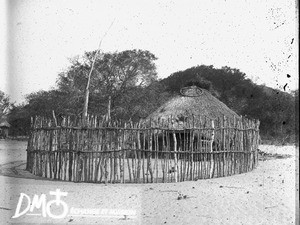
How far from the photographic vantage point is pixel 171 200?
5566 millimetres

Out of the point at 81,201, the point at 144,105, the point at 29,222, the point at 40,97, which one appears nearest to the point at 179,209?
the point at 81,201

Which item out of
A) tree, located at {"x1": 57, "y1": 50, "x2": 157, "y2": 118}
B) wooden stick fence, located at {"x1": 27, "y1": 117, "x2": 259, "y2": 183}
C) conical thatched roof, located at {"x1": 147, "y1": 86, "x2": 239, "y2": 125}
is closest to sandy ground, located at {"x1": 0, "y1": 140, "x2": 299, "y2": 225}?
wooden stick fence, located at {"x1": 27, "y1": 117, "x2": 259, "y2": 183}

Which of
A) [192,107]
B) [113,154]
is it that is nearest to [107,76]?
[192,107]

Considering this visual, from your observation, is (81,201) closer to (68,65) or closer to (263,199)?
(263,199)

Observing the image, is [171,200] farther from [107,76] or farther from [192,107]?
[107,76]

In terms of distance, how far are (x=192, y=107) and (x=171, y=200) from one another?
318 inches

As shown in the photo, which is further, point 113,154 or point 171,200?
point 113,154

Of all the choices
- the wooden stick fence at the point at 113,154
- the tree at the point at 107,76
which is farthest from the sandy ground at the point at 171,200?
the tree at the point at 107,76

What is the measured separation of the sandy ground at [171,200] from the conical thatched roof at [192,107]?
17.7ft

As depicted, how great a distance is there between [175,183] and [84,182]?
164 centimetres

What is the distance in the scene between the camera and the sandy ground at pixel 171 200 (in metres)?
4.52

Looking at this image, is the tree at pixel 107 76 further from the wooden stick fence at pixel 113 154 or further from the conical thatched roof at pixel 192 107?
the wooden stick fence at pixel 113 154

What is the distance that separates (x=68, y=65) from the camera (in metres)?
19.0

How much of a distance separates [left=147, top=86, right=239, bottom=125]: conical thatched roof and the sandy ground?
541 centimetres
